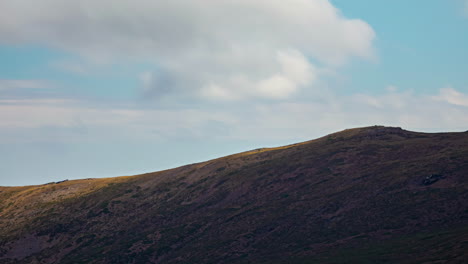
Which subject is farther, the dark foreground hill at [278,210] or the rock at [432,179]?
the rock at [432,179]

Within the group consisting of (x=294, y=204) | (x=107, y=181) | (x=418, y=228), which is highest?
(x=107, y=181)

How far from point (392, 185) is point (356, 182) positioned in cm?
762

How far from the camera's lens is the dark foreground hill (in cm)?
7419

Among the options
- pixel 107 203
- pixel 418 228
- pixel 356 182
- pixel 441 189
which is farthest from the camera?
pixel 107 203

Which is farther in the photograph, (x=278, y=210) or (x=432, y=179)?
(x=278, y=210)

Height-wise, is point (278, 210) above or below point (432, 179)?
below

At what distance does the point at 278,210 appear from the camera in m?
92.6

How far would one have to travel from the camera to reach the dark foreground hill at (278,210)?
7419 centimetres

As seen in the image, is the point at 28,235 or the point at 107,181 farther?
the point at 107,181

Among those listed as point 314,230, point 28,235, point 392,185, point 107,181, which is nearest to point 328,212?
point 314,230

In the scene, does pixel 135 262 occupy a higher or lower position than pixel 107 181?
lower

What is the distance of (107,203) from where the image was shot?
4569 inches

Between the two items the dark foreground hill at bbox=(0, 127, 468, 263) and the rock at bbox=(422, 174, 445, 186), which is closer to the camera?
the dark foreground hill at bbox=(0, 127, 468, 263)

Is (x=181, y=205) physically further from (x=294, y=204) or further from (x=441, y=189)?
(x=441, y=189)
